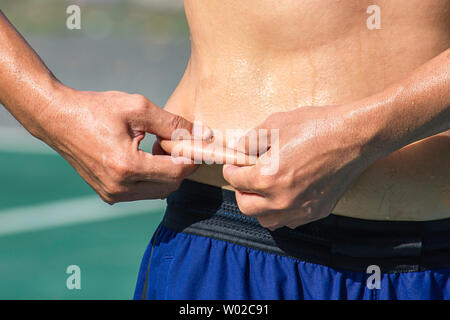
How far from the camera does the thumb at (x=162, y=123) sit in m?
0.82

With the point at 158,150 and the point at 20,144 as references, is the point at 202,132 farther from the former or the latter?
the point at 20,144

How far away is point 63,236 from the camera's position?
12.9ft

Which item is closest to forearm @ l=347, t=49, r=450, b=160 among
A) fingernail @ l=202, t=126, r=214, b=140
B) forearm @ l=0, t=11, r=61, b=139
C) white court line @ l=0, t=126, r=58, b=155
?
fingernail @ l=202, t=126, r=214, b=140

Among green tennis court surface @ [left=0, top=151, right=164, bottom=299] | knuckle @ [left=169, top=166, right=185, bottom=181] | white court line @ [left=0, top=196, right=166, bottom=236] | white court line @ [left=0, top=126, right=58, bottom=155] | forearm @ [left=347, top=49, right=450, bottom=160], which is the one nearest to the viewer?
forearm @ [left=347, top=49, right=450, bottom=160]

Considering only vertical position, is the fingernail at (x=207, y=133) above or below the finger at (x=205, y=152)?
above

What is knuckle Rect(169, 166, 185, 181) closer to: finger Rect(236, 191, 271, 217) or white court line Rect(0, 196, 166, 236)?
finger Rect(236, 191, 271, 217)

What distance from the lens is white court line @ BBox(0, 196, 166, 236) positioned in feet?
13.6

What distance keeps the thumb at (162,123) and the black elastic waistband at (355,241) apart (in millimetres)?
121

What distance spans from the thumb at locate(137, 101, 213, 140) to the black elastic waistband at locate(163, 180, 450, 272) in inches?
4.7

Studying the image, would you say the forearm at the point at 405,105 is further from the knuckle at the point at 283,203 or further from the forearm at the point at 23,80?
the forearm at the point at 23,80

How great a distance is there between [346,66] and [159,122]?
275 millimetres

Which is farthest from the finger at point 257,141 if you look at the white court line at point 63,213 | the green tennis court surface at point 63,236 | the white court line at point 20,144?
the white court line at point 20,144
